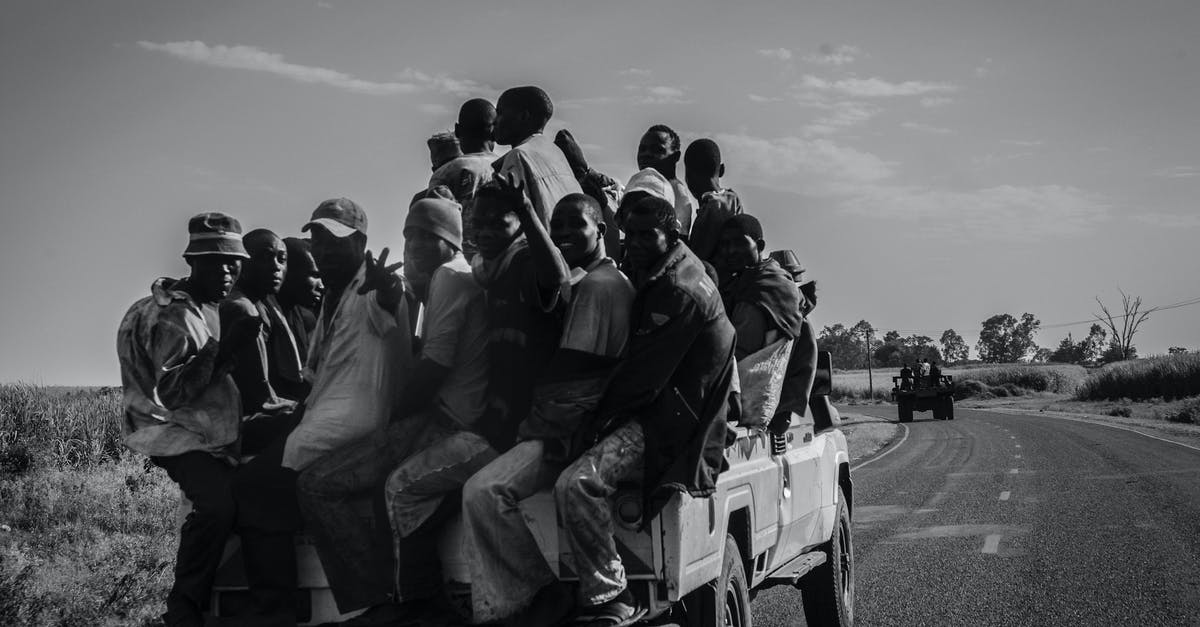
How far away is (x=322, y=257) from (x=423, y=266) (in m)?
0.41

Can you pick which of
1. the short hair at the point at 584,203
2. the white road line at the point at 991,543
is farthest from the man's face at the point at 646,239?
the white road line at the point at 991,543

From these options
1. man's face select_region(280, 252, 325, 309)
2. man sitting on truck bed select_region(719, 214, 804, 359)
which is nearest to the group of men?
man's face select_region(280, 252, 325, 309)

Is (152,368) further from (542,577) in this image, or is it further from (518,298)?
(542,577)

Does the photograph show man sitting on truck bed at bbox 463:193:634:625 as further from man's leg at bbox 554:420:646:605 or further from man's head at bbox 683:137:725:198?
man's head at bbox 683:137:725:198

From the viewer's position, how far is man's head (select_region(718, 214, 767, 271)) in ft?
19.0

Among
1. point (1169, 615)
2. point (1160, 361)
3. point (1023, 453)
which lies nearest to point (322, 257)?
point (1169, 615)

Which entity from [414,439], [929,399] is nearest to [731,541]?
[414,439]

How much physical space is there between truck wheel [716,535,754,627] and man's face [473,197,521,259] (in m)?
1.50

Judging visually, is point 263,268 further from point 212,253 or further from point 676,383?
point 676,383

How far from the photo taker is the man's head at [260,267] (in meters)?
4.91

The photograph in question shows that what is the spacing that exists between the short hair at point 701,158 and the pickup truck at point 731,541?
140cm

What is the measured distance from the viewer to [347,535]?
393 centimetres

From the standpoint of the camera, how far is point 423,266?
4.47 meters

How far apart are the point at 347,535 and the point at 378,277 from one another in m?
0.92
